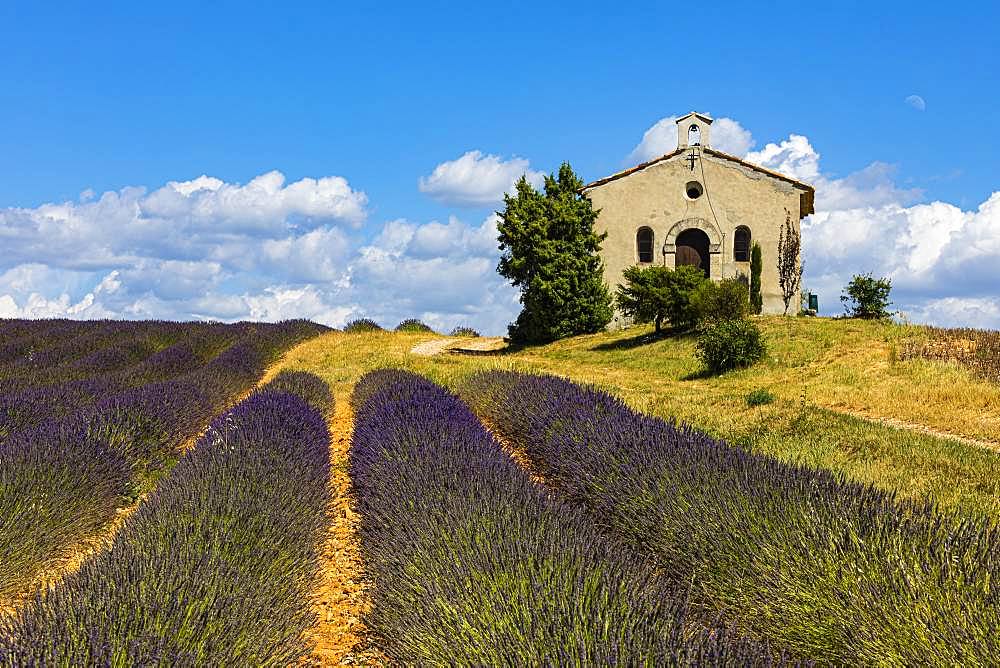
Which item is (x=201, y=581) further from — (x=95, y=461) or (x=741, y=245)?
(x=741, y=245)

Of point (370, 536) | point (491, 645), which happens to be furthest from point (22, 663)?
point (370, 536)

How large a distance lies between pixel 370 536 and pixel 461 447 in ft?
4.18

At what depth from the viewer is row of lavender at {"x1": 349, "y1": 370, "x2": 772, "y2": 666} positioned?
248cm

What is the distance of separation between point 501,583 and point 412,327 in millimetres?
23428

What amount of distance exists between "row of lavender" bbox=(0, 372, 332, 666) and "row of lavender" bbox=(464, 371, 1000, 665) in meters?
2.03

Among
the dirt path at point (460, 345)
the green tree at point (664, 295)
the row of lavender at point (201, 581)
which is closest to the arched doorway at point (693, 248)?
the green tree at point (664, 295)

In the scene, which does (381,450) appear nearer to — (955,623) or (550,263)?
(955,623)

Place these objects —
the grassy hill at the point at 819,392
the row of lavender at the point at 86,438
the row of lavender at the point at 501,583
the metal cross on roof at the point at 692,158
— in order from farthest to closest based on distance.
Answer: the metal cross on roof at the point at 692,158
the grassy hill at the point at 819,392
the row of lavender at the point at 86,438
the row of lavender at the point at 501,583

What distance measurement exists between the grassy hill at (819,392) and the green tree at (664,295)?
700mm

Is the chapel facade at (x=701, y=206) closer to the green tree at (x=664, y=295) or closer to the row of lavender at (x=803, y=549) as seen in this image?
the green tree at (x=664, y=295)

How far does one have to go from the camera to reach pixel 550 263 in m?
20.8

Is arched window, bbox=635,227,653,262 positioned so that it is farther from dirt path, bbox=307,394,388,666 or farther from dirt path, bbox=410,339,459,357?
dirt path, bbox=307,394,388,666

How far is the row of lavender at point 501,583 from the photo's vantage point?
2.48 meters

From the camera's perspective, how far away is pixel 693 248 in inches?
942
